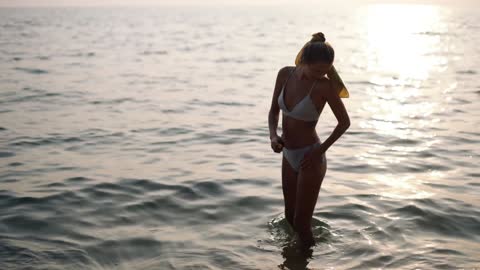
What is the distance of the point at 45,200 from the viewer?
8.68 meters

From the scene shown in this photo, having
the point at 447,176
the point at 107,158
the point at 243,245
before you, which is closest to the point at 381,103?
the point at 447,176

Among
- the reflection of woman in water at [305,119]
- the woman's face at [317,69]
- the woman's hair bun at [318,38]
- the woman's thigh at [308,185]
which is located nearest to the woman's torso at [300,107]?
the reflection of woman in water at [305,119]

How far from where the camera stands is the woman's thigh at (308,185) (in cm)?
595

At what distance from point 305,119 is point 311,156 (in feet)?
1.28

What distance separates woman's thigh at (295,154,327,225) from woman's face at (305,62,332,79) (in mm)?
947

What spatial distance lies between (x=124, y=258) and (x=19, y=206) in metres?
2.53

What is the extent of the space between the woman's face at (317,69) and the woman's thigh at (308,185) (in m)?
0.95

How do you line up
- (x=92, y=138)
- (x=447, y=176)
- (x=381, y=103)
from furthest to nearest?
(x=381, y=103) < (x=92, y=138) < (x=447, y=176)

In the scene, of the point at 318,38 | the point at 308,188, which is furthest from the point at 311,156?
the point at 318,38

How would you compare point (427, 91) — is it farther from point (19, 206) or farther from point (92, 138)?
point (19, 206)

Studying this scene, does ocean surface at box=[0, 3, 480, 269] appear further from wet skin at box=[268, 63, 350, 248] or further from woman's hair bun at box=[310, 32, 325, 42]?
woman's hair bun at box=[310, 32, 325, 42]

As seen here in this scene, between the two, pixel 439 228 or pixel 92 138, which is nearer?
pixel 439 228

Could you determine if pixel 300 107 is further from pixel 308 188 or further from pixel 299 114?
A: pixel 308 188

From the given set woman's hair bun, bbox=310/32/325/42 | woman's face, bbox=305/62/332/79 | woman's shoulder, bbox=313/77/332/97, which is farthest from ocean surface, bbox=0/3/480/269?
woman's hair bun, bbox=310/32/325/42
